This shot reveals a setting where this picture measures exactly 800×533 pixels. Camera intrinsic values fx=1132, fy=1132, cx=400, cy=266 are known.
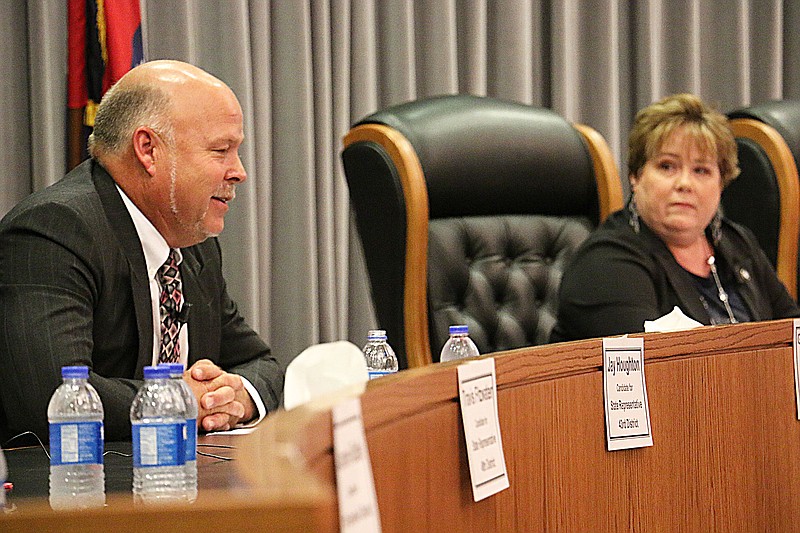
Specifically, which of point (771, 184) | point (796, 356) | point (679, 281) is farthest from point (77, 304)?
point (771, 184)

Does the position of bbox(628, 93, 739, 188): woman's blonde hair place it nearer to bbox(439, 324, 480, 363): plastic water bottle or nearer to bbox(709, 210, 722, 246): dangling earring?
bbox(709, 210, 722, 246): dangling earring

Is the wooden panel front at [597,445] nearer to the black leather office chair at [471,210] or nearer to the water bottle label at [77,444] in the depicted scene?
the water bottle label at [77,444]

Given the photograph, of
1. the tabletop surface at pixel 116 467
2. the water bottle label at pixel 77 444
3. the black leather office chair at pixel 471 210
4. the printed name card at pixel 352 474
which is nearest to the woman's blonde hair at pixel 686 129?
A: the black leather office chair at pixel 471 210

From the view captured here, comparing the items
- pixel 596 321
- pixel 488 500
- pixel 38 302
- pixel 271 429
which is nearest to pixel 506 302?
pixel 596 321

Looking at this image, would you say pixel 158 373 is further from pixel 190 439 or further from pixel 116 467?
pixel 116 467

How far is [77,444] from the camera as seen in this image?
4.30 feet

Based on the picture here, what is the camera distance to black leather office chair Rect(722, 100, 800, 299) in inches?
127

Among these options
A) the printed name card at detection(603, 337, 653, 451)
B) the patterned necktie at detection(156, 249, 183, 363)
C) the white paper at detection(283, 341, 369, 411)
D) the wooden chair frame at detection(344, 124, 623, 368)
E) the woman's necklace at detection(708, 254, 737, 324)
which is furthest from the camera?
the woman's necklace at detection(708, 254, 737, 324)

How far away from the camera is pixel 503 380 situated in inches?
54.4

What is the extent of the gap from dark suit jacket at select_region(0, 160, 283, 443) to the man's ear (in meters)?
0.07

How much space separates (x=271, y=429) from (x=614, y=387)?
2.85ft

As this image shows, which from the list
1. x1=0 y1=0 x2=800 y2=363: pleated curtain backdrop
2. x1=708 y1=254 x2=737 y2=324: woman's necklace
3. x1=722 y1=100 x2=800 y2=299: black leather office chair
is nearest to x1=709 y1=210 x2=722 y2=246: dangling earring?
x1=708 y1=254 x2=737 y2=324: woman's necklace

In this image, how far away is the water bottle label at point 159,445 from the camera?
121cm

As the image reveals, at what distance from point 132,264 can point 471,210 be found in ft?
3.33
